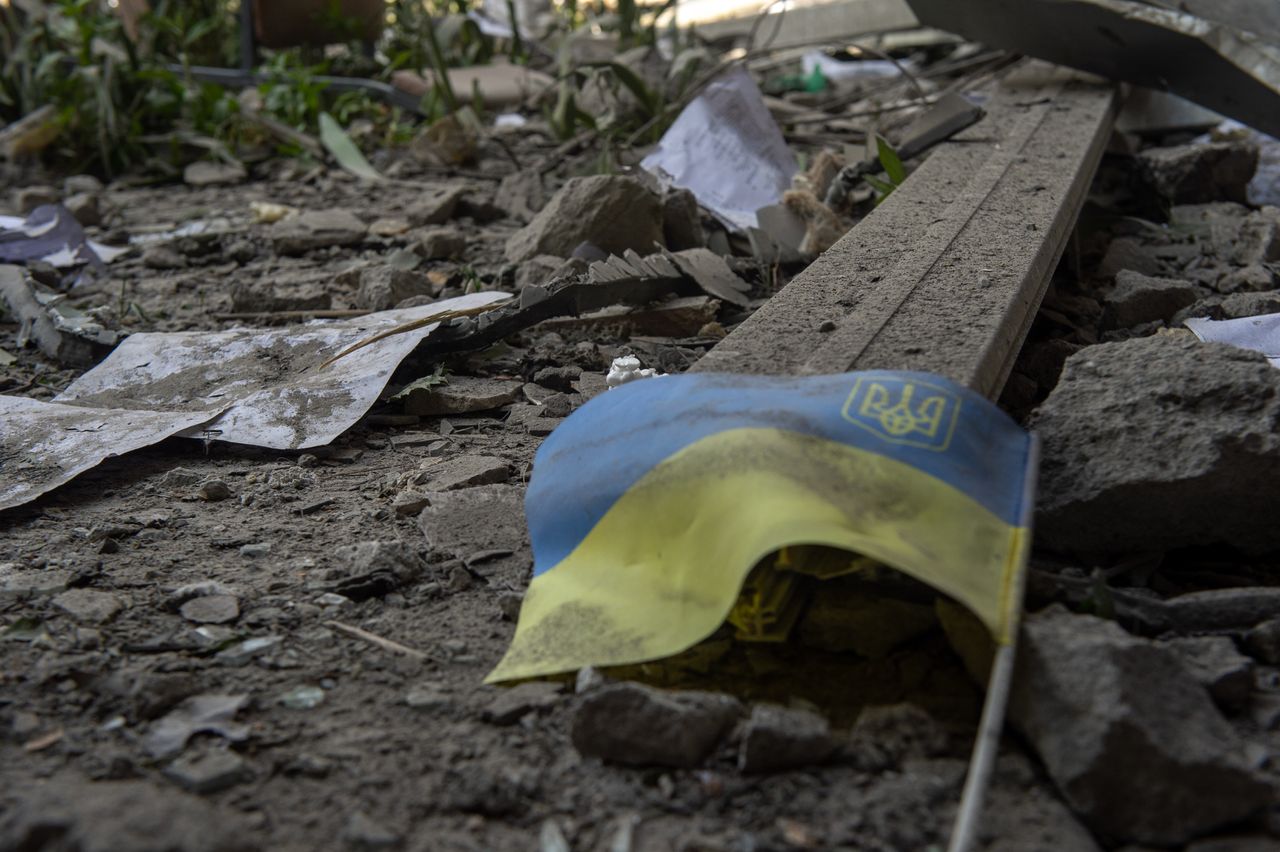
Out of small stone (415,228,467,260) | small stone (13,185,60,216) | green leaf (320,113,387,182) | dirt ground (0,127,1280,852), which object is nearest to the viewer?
dirt ground (0,127,1280,852)

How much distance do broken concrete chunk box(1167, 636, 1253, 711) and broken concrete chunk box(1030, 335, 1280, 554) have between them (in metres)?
0.23

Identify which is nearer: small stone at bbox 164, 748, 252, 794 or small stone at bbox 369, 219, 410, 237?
small stone at bbox 164, 748, 252, 794

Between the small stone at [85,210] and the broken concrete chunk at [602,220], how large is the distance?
6.59ft

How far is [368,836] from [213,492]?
101cm

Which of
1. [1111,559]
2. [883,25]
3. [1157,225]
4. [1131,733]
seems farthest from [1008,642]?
[883,25]

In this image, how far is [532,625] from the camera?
1.38 metres

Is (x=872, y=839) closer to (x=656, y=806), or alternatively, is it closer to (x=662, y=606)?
(x=656, y=806)

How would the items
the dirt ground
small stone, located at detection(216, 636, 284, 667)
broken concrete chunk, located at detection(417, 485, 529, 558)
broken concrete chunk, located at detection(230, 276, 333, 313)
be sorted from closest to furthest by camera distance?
1. the dirt ground
2. small stone, located at detection(216, 636, 284, 667)
3. broken concrete chunk, located at detection(417, 485, 529, 558)
4. broken concrete chunk, located at detection(230, 276, 333, 313)

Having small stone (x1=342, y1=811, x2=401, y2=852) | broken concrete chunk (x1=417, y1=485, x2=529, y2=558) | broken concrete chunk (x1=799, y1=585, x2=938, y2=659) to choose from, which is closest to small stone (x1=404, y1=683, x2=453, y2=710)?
small stone (x1=342, y1=811, x2=401, y2=852)

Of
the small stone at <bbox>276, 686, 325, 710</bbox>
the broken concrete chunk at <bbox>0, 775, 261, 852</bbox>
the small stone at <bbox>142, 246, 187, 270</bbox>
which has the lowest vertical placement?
the small stone at <bbox>142, 246, 187, 270</bbox>

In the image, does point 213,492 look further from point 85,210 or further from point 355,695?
point 85,210

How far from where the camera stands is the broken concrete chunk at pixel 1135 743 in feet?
3.46

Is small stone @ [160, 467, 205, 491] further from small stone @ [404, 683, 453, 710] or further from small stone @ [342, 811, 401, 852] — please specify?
small stone @ [342, 811, 401, 852]

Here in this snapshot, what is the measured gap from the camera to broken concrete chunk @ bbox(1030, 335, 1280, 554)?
1.45 metres
